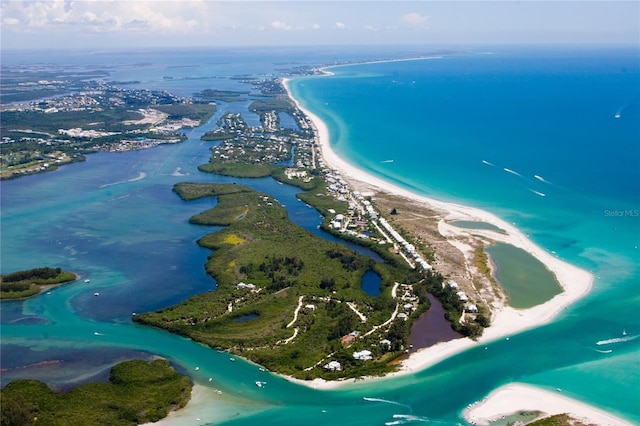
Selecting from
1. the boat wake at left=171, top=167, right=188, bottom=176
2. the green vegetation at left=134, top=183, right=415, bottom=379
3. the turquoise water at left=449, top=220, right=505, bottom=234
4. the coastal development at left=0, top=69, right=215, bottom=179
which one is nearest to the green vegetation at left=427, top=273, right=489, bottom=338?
the green vegetation at left=134, top=183, right=415, bottom=379

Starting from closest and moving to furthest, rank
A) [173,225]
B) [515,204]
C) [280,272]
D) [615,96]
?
1. [280,272]
2. [173,225]
3. [515,204]
4. [615,96]

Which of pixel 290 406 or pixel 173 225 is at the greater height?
pixel 173 225

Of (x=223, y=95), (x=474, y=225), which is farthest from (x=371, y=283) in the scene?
(x=223, y=95)

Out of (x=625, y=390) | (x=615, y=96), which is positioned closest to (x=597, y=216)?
(x=625, y=390)

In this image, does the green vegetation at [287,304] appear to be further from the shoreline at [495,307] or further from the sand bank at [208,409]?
the sand bank at [208,409]

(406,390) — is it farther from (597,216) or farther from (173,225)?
(597,216)

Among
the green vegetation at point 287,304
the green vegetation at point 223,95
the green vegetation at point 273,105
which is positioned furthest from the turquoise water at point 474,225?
the green vegetation at point 223,95
